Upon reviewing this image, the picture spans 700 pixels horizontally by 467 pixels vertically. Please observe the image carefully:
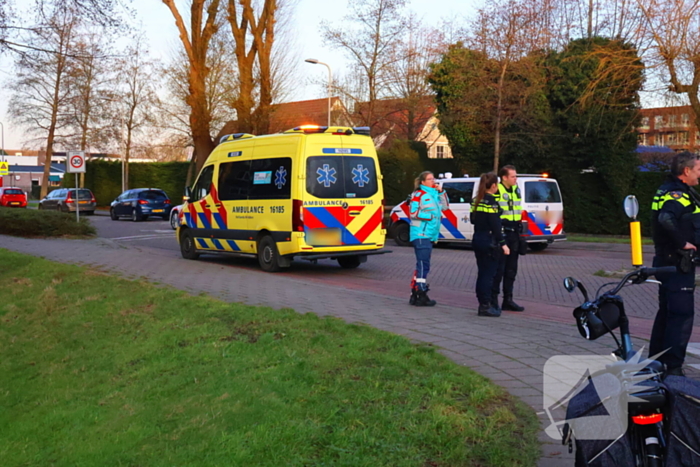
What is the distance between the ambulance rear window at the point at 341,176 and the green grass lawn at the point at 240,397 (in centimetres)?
446

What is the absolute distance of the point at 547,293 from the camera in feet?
36.1

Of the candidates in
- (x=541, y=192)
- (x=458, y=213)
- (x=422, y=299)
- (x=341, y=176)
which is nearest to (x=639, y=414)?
(x=422, y=299)

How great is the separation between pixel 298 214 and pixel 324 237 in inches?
26.3

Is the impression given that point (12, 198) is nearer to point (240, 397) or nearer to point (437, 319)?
point (437, 319)

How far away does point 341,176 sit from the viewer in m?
12.9

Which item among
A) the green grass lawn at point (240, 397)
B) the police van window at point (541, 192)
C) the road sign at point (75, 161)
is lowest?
the green grass lawn at point (240, 397)

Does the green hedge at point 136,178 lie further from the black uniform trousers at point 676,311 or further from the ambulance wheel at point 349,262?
the black uniform trousers at point 676,311

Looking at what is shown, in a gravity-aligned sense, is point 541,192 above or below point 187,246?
above

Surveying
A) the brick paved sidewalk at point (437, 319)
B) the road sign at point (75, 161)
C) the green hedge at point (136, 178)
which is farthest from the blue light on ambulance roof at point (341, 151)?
the green hedge at point (136, 178)

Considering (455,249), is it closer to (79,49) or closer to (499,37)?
(499,37)

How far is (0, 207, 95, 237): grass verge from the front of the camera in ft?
66.9

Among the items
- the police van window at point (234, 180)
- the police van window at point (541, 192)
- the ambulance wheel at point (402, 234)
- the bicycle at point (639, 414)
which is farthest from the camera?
the ambulance wheel at point (402, 234)

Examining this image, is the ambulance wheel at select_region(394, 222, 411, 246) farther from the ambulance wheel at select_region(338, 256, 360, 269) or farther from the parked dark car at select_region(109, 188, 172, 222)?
the parked dark car at select_region(109, 188, 172, 222)

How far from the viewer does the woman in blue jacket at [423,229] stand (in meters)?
8.86
